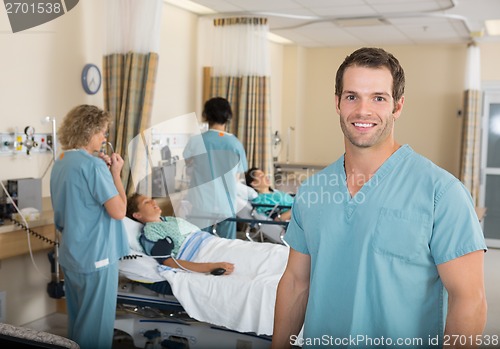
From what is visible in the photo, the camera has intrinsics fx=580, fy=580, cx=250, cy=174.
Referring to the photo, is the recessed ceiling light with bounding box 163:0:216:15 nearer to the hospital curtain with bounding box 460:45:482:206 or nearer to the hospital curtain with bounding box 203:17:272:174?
the hospital curtain with bounding box 203:17:272:174

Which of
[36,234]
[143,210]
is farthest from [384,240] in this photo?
[36,234]

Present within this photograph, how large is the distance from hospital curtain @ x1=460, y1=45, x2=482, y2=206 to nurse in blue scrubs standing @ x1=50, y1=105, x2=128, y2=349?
4.61 meters

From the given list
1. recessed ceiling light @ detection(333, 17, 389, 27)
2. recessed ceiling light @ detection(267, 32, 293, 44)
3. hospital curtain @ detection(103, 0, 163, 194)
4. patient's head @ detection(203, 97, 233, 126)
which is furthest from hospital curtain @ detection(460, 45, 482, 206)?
hospital curtain @ detection(103, 0, 163, 194)

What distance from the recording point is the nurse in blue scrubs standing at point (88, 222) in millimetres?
2715

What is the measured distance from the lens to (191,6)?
5059 millimetres

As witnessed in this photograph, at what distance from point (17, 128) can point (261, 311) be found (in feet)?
6.09

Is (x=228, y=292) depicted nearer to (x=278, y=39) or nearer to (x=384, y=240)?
(x=384, y=240)

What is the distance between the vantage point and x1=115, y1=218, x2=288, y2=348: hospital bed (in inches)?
109

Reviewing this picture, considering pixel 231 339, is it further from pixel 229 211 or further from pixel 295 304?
pixel 295 304

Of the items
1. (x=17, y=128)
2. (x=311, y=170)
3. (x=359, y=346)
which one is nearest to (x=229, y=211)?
(x=17, y=128)

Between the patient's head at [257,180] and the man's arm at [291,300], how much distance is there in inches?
138

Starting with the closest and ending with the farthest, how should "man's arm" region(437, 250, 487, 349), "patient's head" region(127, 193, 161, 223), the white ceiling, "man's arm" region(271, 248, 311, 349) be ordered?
"man's arm" region(437, 250, 487, 349) → "man's arm" region(271, 248, 311, 349) → "patient's head" region(127, 193, 161, 223) → the white ceiling

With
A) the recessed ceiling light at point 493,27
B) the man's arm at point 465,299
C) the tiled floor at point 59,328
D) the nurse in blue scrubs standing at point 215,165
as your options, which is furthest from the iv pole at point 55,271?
the recessed ceiling light at point 493,27

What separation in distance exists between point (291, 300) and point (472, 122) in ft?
17.7
